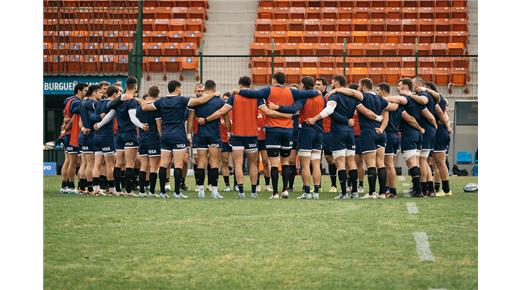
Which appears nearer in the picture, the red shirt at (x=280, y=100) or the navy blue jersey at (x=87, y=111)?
the red shirt at (x=280, y=100)

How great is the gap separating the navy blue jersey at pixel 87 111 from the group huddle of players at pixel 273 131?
0.02 m

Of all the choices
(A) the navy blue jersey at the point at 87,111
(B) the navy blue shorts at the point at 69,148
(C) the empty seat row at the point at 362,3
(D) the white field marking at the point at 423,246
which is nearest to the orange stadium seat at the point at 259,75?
(C) the empty seat row at the point at 362,3

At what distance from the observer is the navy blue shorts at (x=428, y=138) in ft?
56.0

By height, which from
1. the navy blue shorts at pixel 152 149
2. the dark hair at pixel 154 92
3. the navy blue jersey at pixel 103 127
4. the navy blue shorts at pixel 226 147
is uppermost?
the dark hair at pixel 154 92

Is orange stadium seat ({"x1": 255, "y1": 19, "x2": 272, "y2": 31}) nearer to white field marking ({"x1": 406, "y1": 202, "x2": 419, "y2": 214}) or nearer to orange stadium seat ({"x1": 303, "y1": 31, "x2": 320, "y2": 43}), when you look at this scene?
orange stadium seat ({"x1": 303, "y1": 31, "x2": 320, "y2": 43})

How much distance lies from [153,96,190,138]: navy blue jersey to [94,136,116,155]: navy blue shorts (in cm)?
129

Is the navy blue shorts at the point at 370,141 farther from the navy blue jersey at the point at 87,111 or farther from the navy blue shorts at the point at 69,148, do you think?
the navy blue shorts at the point at 69,148

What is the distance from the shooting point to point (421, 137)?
1717 cm

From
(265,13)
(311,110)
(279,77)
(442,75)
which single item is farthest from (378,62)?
(279,77)

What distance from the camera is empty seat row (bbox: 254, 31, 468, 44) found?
2981 centimetres

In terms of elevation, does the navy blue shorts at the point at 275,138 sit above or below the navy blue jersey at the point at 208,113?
below

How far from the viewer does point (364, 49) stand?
29.1 m

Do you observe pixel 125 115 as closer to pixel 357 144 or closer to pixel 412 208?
pixel 357 144
